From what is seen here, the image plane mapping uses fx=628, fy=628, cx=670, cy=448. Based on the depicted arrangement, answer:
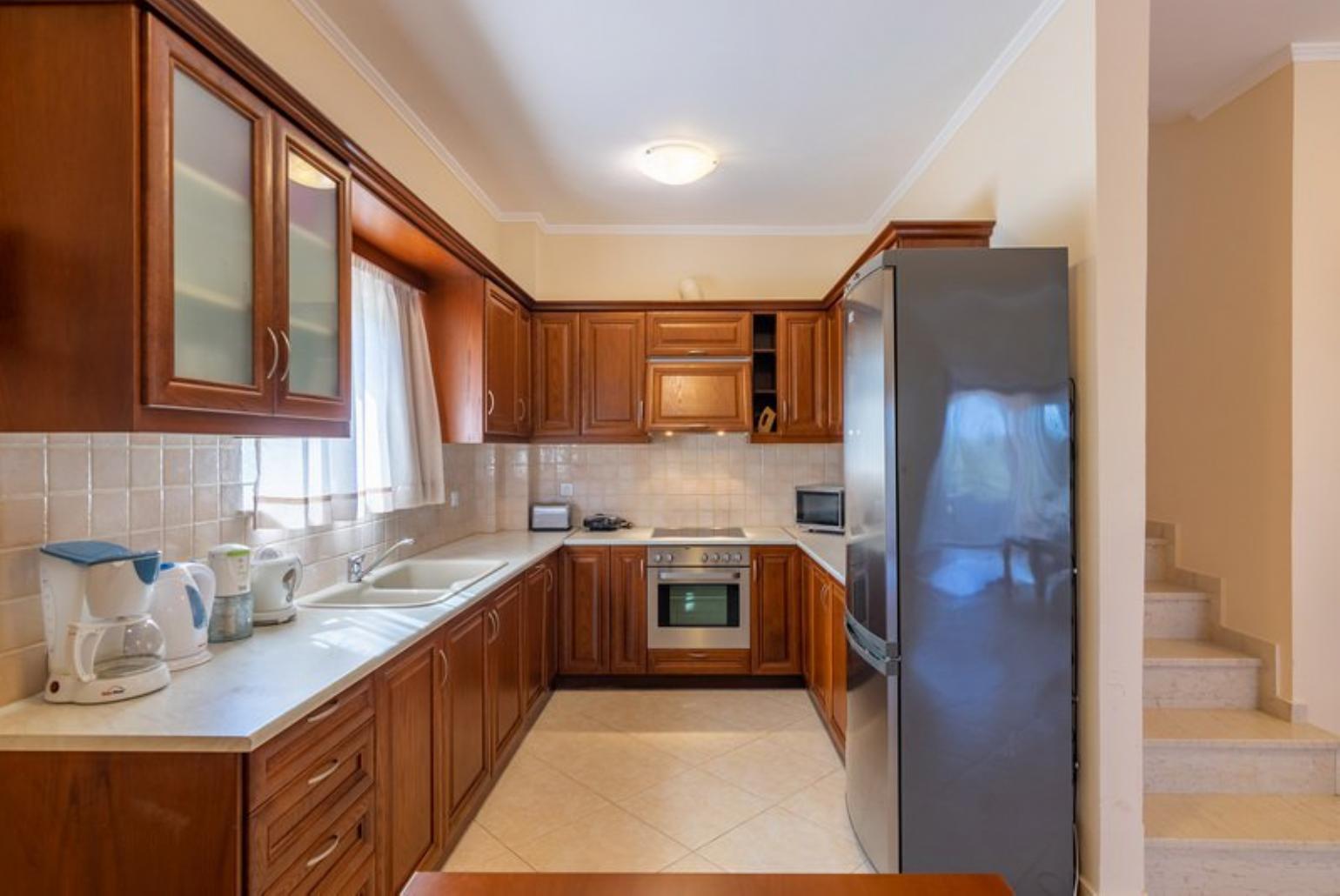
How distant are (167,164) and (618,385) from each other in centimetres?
285

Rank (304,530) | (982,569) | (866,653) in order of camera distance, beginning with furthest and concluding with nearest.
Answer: (304,530) < (866,653) < (982,569)

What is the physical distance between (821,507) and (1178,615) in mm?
1859

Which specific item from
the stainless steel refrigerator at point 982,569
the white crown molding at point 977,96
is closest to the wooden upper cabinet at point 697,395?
the white crown molding at point 977,96

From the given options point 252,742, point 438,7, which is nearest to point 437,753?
point 252,742

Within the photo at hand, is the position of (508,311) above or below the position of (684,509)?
above

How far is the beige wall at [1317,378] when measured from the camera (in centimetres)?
239

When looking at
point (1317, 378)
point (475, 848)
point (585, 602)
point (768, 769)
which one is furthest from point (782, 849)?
point (1317, 378)

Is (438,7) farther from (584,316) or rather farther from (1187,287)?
(1187,287)

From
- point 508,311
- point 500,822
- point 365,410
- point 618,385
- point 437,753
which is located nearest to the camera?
point 437,753

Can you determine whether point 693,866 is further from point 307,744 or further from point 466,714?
point 307,744

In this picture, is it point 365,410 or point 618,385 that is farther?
point 618,385

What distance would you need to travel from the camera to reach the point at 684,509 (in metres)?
4.32

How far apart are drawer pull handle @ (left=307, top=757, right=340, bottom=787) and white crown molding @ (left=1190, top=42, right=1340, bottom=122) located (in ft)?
13.2

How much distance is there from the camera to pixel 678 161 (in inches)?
120
